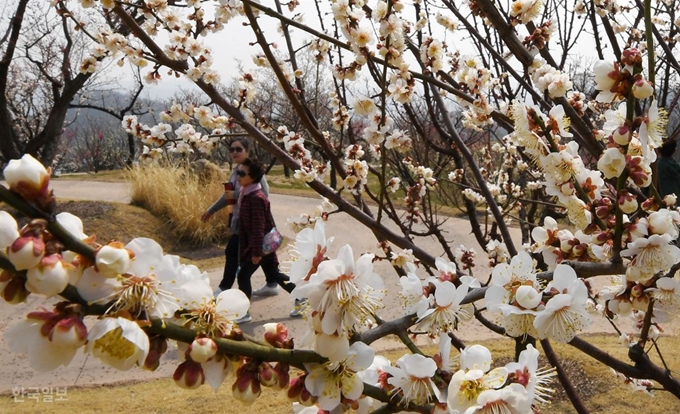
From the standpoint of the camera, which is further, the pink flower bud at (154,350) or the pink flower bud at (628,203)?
the pink flower bud at (628,203)

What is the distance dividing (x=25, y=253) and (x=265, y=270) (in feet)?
15.9

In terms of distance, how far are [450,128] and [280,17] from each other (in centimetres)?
123

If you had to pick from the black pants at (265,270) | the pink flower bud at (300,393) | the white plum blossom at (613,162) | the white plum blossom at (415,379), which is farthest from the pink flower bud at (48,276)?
the black pants at (265,270)

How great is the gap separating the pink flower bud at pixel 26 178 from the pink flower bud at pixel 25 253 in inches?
1.9

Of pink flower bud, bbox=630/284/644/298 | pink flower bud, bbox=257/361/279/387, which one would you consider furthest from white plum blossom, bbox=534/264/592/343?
pink flower bud, bbox=257/361/279/387

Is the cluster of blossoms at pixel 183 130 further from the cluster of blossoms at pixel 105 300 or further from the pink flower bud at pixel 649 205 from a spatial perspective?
the cluster of blossoms at pixel 105 300

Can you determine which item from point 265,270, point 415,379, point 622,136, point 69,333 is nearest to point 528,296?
point 415,379

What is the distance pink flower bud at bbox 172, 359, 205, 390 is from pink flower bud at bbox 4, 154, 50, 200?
266mm

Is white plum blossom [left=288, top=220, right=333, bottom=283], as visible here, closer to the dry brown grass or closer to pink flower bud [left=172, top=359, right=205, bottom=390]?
pink flower bud [left=172, top=359, right=205, bottom=390]

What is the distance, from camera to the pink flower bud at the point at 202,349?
606 mm

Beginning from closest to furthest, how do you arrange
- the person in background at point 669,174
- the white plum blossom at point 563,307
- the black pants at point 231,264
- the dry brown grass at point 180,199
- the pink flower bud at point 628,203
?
the white plum blossom at point 563,307 → the pink flower bud at point 628,203 → the person in background at point 669,174 → the black pants at point 231,264 → the dry brown grass at point 180,199

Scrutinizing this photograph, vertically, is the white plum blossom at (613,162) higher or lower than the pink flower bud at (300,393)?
higher

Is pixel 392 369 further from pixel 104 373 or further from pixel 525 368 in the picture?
pixel 104 373

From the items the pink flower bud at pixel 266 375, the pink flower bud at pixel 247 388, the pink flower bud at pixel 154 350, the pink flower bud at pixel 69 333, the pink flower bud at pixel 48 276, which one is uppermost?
the pink flower bud at pixel 48 276
